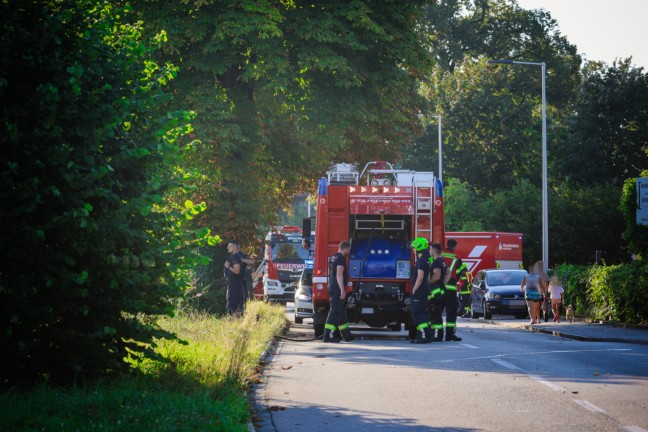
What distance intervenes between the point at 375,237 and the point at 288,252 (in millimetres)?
21334

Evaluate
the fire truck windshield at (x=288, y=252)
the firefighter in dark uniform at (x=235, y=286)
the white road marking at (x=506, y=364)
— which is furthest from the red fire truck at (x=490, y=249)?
the white road marking at (x=506, y=364)

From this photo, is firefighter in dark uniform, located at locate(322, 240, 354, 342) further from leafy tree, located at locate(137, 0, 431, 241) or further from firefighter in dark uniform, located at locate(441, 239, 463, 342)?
leafy tree, located at locate(137, 0, 431, 241)

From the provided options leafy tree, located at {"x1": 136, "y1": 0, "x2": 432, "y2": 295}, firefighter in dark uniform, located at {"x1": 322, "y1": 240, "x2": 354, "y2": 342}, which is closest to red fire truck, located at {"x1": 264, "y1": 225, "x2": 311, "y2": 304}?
leafy tree, located at {"x1": 136, "y1": 0, "x2": 432, "y2": 295}

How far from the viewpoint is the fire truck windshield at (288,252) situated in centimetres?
4438

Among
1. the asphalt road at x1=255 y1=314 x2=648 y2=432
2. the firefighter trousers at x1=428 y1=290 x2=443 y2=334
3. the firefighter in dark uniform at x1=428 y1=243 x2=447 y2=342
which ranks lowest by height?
the asphalt road at x1=255 y1=314 x2=648 y2=432

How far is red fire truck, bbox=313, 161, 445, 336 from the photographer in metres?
22.8

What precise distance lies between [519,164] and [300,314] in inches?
1296

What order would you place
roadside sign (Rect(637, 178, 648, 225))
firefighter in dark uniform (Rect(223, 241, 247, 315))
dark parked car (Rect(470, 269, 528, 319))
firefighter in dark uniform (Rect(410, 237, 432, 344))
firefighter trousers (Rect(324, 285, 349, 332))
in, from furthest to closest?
dark parked car (Rect(470, 269, 528, 319))
roadside sign (Rect(637, 178, 648, 225))
firefighter in dark uniform (Rect(223, 241, 247, 315))
firefighter trousers (Rect(324, 285, 349, 332))
firefighter in dark uniform (Rect(410, 237, 432, 344))

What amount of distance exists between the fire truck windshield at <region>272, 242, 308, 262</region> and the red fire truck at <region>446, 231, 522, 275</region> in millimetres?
6077

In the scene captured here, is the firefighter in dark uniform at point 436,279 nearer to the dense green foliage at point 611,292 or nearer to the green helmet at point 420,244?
the green helmet at point 420,244

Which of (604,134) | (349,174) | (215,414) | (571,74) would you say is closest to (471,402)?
(215,414)

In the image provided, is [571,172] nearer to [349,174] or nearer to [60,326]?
[349,174]

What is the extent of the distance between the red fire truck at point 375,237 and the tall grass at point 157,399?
8999 millimetres

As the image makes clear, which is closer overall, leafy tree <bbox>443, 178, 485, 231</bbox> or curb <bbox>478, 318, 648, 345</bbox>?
curb <bbox>478, 318, 648, 345</bbox>
